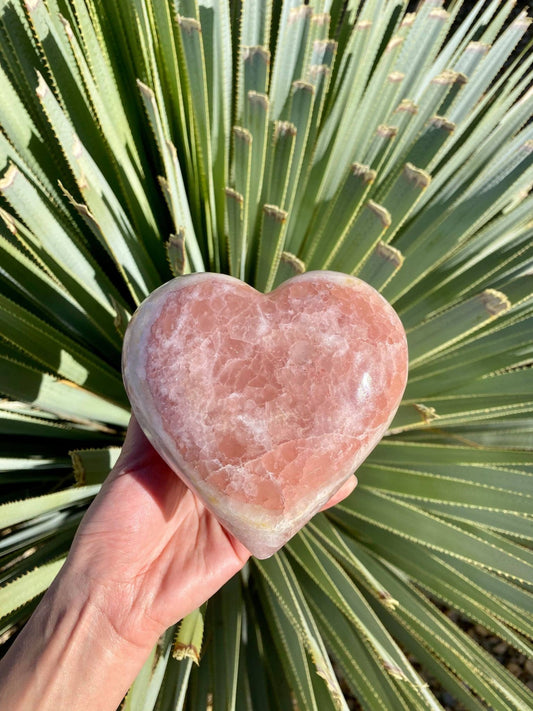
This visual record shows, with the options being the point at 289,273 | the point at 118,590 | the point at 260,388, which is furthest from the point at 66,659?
the point at 289,273

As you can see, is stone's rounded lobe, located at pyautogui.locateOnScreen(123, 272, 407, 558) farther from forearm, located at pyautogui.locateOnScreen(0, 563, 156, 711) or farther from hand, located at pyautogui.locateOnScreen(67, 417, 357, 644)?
forearm, located at pyautogui.locateOnScreen(0, 563, 156, 711)

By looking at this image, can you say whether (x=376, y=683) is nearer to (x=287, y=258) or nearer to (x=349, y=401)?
(x=349, y=401)

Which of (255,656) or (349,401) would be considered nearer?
(349,401)

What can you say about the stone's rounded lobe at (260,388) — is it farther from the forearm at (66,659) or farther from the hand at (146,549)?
the forearm at (66,659)

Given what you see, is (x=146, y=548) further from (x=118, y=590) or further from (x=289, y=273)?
(x=289, y=273)

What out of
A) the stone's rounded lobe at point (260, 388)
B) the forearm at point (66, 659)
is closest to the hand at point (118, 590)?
the forearm at point (66, 659)

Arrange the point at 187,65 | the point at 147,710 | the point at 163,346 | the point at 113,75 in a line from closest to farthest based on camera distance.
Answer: the point at 163,346
the point at 147,710
the point at 187,65
the point at 113,75

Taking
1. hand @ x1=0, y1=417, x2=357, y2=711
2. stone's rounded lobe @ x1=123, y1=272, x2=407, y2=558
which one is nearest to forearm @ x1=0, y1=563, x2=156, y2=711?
hand @ x1=0, y1=417, x2=357, y2=711

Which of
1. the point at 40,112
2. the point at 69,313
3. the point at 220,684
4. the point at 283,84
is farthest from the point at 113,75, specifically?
the point at 220,684
